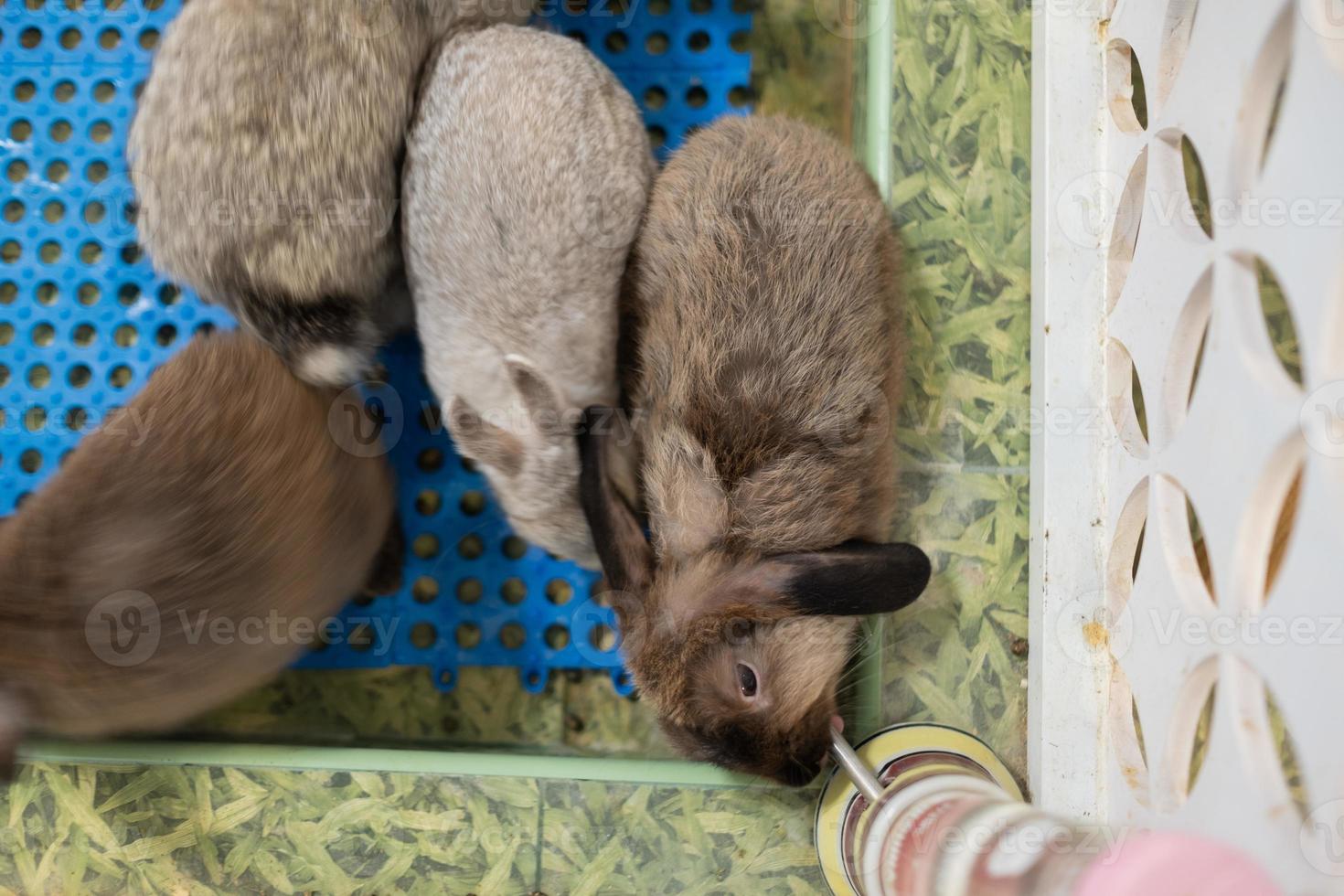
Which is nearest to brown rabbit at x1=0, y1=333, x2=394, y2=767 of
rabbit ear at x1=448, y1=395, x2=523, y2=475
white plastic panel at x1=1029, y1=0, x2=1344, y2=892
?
rabbit ear at x1=448, y1=395, x2=523, y2=475

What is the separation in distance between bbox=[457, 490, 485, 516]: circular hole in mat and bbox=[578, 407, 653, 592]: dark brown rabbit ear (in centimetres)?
66

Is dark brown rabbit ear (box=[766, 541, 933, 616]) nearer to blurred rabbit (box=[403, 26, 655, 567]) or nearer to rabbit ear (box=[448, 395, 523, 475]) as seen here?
blurred rabbit (box=[403, 26, 655, 567])

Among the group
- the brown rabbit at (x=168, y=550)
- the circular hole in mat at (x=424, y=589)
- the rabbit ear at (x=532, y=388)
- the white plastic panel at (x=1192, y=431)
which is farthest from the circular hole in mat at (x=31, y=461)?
the white plastic panel at (x=1192, y=431)

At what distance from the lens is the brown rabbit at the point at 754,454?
2170 mm

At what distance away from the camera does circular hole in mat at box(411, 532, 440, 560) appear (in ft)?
9.33

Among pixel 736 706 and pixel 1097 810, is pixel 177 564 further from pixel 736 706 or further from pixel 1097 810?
pixel 1097 810

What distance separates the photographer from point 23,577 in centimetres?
197

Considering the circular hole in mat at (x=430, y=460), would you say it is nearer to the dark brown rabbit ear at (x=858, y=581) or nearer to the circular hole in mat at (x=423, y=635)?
the circular hole in mat at (x=423, y=635)

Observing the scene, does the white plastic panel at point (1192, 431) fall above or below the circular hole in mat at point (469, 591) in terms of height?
above

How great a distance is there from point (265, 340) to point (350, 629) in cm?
93

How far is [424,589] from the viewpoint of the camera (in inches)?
112

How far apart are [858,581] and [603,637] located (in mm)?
1056

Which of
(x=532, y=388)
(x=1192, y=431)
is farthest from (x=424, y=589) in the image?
(x=1192, y=431)

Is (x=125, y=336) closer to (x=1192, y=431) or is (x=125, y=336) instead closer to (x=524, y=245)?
(x=524, y=245)
